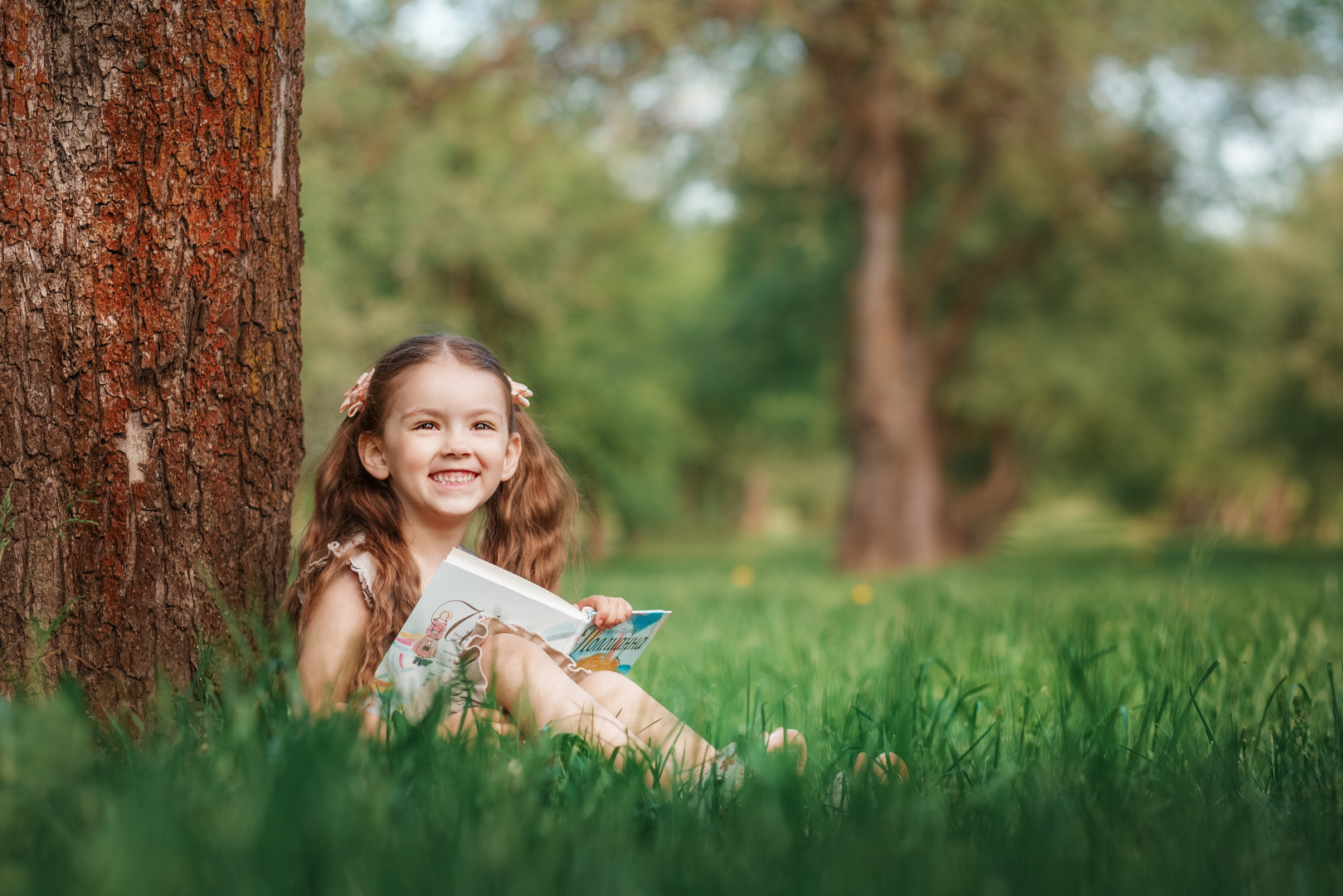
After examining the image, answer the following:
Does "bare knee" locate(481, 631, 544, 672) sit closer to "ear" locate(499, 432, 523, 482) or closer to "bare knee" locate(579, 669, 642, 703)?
"bare knee" locate(579, 669, 642, 703)

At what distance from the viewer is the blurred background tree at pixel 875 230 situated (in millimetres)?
10781

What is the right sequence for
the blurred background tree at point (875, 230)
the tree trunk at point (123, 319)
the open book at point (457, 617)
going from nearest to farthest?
the tree trunk at point (123, 319) → the open book at point (457, 617) → the blurred background tree at point (875, 230)

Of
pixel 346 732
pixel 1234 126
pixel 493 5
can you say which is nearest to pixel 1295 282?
pixel 1234 126

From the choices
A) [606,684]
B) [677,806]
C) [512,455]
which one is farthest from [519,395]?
[677,806]

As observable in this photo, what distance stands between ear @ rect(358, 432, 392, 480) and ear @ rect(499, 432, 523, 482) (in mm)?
354

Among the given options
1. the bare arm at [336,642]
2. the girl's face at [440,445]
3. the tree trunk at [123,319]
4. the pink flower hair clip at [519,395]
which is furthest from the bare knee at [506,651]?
the pink flower hair clip at [519,395]

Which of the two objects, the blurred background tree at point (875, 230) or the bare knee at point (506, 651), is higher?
the blurred background tree at point (875, 230)

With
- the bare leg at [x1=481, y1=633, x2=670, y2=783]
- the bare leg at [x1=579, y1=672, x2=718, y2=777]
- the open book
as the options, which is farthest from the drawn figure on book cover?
the bare leg at [x1=579, y1=672, x2=718, y2=777]

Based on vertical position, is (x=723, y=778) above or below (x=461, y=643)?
below

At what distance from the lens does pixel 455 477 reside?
282 cm

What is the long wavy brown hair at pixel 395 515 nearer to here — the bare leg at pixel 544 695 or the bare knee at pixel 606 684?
the bare leg at pixel 544 695

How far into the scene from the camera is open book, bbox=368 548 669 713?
93.5 inches

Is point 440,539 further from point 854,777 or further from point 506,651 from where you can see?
point 854,777

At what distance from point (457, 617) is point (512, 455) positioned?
31.7 inches
